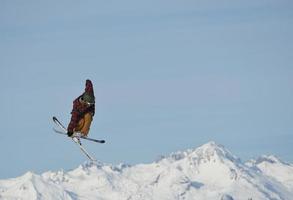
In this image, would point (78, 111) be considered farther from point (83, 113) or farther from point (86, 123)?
point (86, 123)

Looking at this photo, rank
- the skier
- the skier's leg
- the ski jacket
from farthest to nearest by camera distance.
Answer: the skier's leg
the ski jacket
the skier

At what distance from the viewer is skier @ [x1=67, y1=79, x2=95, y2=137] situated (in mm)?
29828

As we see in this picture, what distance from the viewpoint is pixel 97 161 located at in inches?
1178

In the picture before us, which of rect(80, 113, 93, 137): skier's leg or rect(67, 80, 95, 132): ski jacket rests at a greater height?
rect(67, 80, 95, 132): ski jacket

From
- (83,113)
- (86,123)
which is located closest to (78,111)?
(83,113)

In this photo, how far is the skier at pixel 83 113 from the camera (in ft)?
97.9

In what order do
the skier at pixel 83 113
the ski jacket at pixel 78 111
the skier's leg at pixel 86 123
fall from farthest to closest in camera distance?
the skier's leg at pixel 86 123 < the ski jacket at pixel 78 111 < the skier at pixel 83 113

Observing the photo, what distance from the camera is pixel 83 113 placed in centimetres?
3033

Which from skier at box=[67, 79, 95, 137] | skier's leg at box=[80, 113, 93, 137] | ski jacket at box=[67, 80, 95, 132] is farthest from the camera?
skier's leg at box=[80, 113, 93, 137]

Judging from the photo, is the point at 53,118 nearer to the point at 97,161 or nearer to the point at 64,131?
the point at 64,131

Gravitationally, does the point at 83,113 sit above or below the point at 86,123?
above

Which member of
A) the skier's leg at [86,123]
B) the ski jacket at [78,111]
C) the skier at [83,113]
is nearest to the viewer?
the skier at [83,113]

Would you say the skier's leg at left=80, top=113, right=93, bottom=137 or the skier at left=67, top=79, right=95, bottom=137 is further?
the skier's leg at left=80, top=113, right=93, bottom=137

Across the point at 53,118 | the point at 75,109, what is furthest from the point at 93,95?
the point at 53,118
